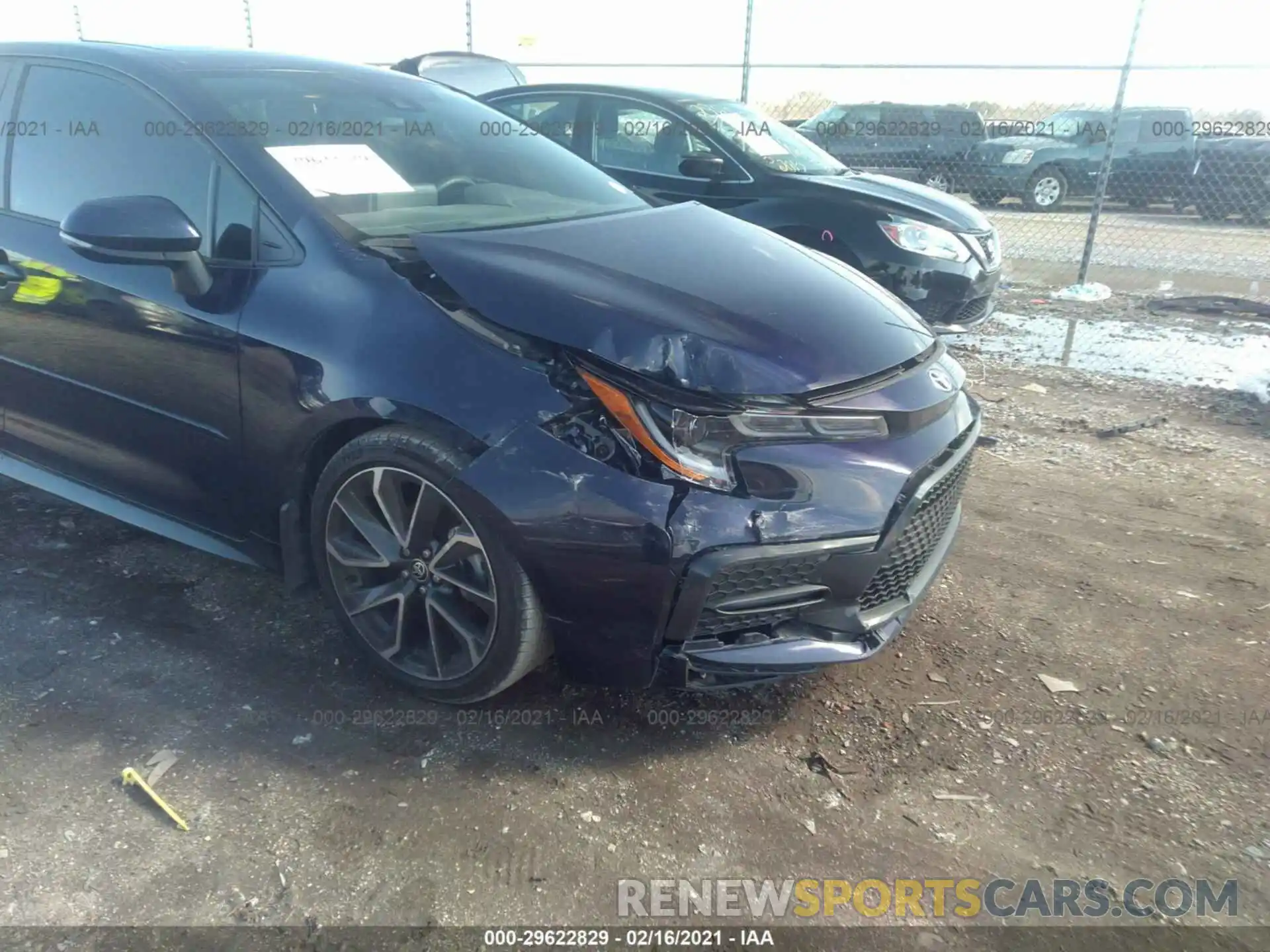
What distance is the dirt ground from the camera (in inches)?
80.6

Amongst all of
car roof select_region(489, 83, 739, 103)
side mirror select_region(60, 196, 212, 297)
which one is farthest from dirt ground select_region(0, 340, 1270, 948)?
car roof select_region(489, 83, 739, 103)

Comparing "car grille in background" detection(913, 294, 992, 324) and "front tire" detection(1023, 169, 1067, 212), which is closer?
"car grille in background" detection(913, 294, 992, 324)

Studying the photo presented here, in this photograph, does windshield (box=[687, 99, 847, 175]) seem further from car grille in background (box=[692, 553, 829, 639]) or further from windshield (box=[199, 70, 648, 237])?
car grille in background (box=[692, 553, 829, 639])

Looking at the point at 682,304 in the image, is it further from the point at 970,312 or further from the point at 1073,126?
the point at 1073,126

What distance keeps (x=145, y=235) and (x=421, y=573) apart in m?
1.17

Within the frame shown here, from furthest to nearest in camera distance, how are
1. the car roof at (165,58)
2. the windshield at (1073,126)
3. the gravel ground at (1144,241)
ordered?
1. the windshield at (1073,126)
2. the gravel ground at (1144,241)
3. the car roof at (165,58)

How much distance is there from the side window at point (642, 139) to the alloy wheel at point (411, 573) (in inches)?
171

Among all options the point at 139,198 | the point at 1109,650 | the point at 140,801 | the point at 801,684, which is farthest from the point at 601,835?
the point at 139,198

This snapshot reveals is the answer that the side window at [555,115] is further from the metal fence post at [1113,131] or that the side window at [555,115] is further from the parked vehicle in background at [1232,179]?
the parked vehicle in background at [1232,179]

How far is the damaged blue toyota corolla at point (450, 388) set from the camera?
2174mm

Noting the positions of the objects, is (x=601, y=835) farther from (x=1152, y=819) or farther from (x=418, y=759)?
(x=1152, y=819)

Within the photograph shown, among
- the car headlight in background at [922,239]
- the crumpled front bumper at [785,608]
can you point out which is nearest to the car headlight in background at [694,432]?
the crumpled front bumper at [785,608]

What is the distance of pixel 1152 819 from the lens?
7.34ft

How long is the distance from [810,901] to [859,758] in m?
0.51
